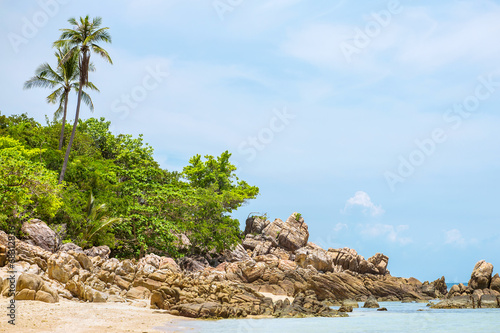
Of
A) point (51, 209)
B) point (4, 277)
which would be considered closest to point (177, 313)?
point (4, 277)

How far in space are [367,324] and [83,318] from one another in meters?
11.2

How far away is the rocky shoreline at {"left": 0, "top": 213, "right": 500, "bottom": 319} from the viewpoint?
54.6ft

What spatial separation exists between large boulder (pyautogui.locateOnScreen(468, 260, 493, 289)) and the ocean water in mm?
12466

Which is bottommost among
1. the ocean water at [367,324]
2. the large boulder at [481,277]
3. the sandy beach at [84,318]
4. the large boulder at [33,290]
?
the ocean water at [367,324]

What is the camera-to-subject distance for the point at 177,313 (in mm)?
16453

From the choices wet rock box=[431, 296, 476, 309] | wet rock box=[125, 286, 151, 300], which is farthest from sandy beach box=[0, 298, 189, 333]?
wet rock box=[431, 296, 476, 309]

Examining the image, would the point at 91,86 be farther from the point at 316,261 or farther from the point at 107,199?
the point at 316,261

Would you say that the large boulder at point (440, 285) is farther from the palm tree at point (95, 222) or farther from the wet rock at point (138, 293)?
the wet rock at point (138, 293)

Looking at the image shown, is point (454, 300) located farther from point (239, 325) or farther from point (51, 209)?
point (51, 209)

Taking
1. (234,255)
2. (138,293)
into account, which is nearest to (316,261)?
(234,255)

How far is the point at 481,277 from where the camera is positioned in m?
35.9

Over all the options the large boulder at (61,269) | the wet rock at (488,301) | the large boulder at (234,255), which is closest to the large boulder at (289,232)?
the large boulder at (234,255)

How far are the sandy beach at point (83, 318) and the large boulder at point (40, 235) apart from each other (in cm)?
790

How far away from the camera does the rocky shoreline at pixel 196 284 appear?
16641mm
